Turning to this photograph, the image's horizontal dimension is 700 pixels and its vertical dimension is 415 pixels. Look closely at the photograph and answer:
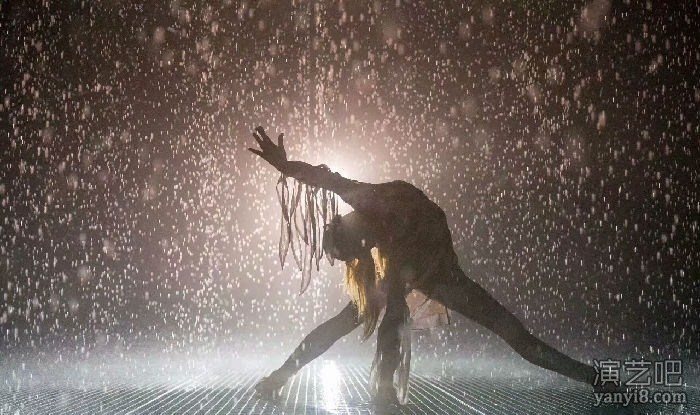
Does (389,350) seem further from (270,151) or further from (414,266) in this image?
(270,151)

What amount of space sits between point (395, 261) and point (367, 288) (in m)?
0.33

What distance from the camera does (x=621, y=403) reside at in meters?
3.46

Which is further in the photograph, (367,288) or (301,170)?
(367,288)

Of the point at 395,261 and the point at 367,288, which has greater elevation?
the point at 395,261

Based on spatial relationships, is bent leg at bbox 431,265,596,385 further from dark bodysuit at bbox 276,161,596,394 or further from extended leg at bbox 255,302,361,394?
extended leg at bbox 255,302,361,394

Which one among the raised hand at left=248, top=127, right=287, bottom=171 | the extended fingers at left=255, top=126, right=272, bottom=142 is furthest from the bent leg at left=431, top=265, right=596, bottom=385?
the extended fingers at left=255, top=126, right=272, bottom=142

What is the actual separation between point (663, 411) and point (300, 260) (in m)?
1.98

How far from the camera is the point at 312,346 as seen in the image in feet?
12.6

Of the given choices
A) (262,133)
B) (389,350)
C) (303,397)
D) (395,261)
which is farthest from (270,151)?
(303,397)

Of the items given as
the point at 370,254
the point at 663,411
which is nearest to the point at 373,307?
the point at 370,254

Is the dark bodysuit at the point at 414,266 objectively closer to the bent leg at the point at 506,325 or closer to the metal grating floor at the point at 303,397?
the bent leg at the point at 506,325

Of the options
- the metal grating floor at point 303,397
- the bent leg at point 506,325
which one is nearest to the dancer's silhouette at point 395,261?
the bent leg at point 506,325

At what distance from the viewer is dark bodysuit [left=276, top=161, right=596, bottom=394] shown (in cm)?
340

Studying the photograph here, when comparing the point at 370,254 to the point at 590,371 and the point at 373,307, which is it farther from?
the point at 590,371
